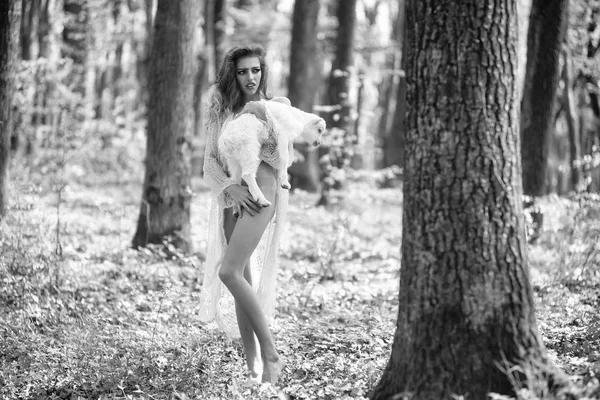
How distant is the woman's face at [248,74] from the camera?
4.42 meters

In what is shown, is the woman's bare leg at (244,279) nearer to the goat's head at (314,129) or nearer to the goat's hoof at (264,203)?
the goat's hoof at (264,203)

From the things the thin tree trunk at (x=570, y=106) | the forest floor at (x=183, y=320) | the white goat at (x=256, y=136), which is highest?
the thin tree trunk at (x=570, y=106)

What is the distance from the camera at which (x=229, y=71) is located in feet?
14.6

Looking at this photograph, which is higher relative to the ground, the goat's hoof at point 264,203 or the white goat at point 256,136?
the white goat at point 256,136

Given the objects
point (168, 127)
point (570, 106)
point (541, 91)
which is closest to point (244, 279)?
point (168, 127)

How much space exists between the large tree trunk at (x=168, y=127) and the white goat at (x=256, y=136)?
4170 mm

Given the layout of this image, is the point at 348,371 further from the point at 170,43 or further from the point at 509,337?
the point at 170,43

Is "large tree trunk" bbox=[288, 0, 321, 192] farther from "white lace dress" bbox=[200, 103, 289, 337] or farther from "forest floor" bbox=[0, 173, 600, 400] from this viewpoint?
"white lace dress" bbox=[200, 103, 289, 337]

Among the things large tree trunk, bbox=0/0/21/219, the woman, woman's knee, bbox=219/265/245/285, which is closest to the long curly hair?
the woman

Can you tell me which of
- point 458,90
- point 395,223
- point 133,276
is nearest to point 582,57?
point 395,223

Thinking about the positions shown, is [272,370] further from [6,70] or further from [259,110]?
[6,70]

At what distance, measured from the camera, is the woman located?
4245 millimetres

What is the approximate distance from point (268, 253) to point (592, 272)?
4063 mm

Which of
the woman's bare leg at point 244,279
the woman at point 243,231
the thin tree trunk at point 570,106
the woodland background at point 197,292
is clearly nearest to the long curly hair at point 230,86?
the woman at point 243,231
